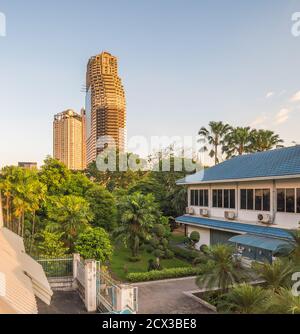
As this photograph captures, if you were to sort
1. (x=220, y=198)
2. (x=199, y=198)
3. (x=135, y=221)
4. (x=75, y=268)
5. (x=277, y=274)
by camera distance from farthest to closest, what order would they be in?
(x=199, y=198)
(x=220, y=198)
(x=135, y=221)
(x=75, y=268)
(x=277, y=274)

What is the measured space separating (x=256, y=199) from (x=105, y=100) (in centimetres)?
5872

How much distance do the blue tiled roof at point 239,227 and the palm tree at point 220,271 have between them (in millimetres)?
5193

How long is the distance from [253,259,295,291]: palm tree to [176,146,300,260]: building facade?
3.77 meters

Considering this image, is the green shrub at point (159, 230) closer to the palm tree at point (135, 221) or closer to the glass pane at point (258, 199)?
the palm tree at point (135, 221)

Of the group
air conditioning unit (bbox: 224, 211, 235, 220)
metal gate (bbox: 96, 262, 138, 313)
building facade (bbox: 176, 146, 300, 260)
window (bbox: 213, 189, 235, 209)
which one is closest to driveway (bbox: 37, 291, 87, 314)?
metal gate (bbox: 96, 262, 138, 313)

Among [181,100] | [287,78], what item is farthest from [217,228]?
[287,78]

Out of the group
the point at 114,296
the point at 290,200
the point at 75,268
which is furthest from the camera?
the point at 290,200

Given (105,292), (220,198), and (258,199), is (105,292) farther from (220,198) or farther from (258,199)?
(220,198)

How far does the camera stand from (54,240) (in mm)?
21156

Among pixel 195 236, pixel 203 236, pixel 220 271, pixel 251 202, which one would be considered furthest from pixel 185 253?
pixel 220 271

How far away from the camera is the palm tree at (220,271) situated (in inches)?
566

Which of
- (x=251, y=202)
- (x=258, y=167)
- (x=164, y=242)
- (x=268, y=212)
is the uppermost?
(x=258, y=167)

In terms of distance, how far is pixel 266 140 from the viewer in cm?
4262
